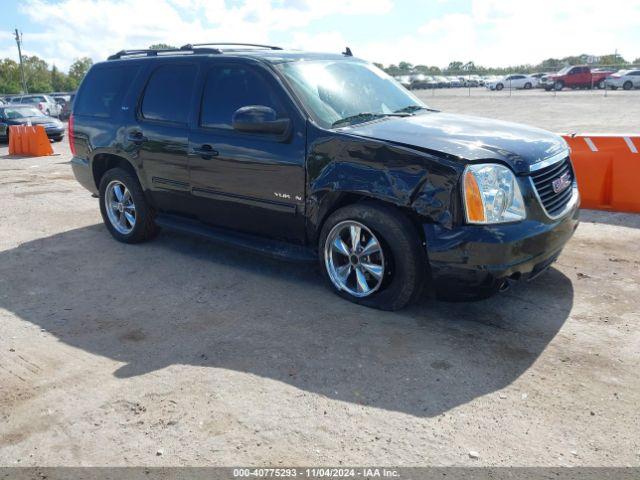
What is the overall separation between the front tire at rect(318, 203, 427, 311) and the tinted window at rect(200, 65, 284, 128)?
48.0 inches

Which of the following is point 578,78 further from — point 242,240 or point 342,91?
point 242,240

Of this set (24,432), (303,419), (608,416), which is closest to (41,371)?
(24,432)

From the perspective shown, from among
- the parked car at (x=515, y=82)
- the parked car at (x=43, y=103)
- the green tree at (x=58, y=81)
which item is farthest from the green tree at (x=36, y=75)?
the parked car at (x=515, y=82)

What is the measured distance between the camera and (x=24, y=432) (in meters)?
3.28

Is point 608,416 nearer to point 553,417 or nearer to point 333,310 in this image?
point 553,417

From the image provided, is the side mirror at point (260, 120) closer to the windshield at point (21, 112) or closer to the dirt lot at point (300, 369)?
the dirt lot at point (300, 369)

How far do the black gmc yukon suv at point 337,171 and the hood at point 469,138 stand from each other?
0.02 meters

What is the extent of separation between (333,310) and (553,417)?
191 cm

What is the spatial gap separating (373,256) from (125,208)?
11.2 ft

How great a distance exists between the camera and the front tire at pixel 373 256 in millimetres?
4379

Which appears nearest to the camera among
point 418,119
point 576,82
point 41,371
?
point 41,371

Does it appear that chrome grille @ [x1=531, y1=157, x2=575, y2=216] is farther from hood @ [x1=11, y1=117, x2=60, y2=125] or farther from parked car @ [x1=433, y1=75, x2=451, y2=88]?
parked car @ [x1=433, y1=75, x2=451, y2=88]

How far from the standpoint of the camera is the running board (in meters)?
5.07

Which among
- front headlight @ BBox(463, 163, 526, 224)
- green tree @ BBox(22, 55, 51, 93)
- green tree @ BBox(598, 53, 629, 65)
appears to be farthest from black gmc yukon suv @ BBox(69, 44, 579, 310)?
green tree @ BBox(22, 55, 51, 93)
